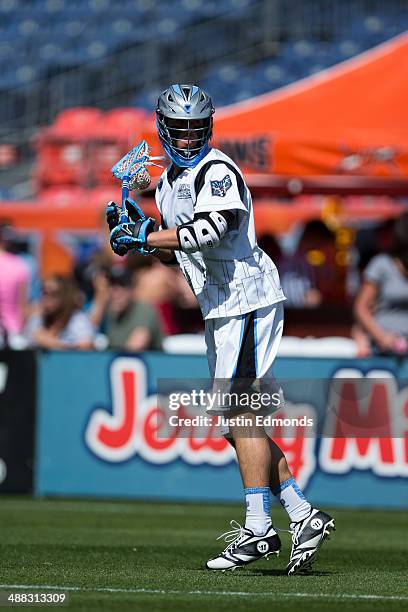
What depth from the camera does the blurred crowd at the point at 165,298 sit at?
11133 mm

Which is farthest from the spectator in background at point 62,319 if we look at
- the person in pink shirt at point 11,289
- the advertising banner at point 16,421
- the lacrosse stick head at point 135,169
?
the lacrosse stick head at point 135,169

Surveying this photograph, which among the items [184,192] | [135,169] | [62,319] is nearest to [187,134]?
[184,192]

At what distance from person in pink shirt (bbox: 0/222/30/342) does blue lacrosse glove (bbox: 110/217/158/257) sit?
21.6 feet

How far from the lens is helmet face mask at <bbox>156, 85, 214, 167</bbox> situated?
6223 mm

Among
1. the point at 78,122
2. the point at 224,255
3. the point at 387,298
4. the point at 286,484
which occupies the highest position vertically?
the point at 78,122

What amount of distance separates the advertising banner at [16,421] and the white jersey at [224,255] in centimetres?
493

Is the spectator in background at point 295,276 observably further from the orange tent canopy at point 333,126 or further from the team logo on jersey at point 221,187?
the team logo on jersey at point 221,187

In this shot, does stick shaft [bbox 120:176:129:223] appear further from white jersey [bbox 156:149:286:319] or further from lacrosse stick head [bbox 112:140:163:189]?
white jersey [bbox 156:149:286:319]

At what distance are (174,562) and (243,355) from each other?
121cm

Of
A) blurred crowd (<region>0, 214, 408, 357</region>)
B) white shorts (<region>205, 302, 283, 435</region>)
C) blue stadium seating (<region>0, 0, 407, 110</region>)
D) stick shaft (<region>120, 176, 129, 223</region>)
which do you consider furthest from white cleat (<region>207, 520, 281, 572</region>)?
blue stadium seating (<region>0, 0, 407, 110</region>)

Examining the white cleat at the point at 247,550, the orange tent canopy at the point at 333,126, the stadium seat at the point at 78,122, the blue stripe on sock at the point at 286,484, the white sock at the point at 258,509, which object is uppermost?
the stadium seat at the point at 78,122

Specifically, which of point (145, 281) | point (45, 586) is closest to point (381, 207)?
point (145, 281)

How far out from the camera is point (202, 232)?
5.93m

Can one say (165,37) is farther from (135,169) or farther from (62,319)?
(135,169)
